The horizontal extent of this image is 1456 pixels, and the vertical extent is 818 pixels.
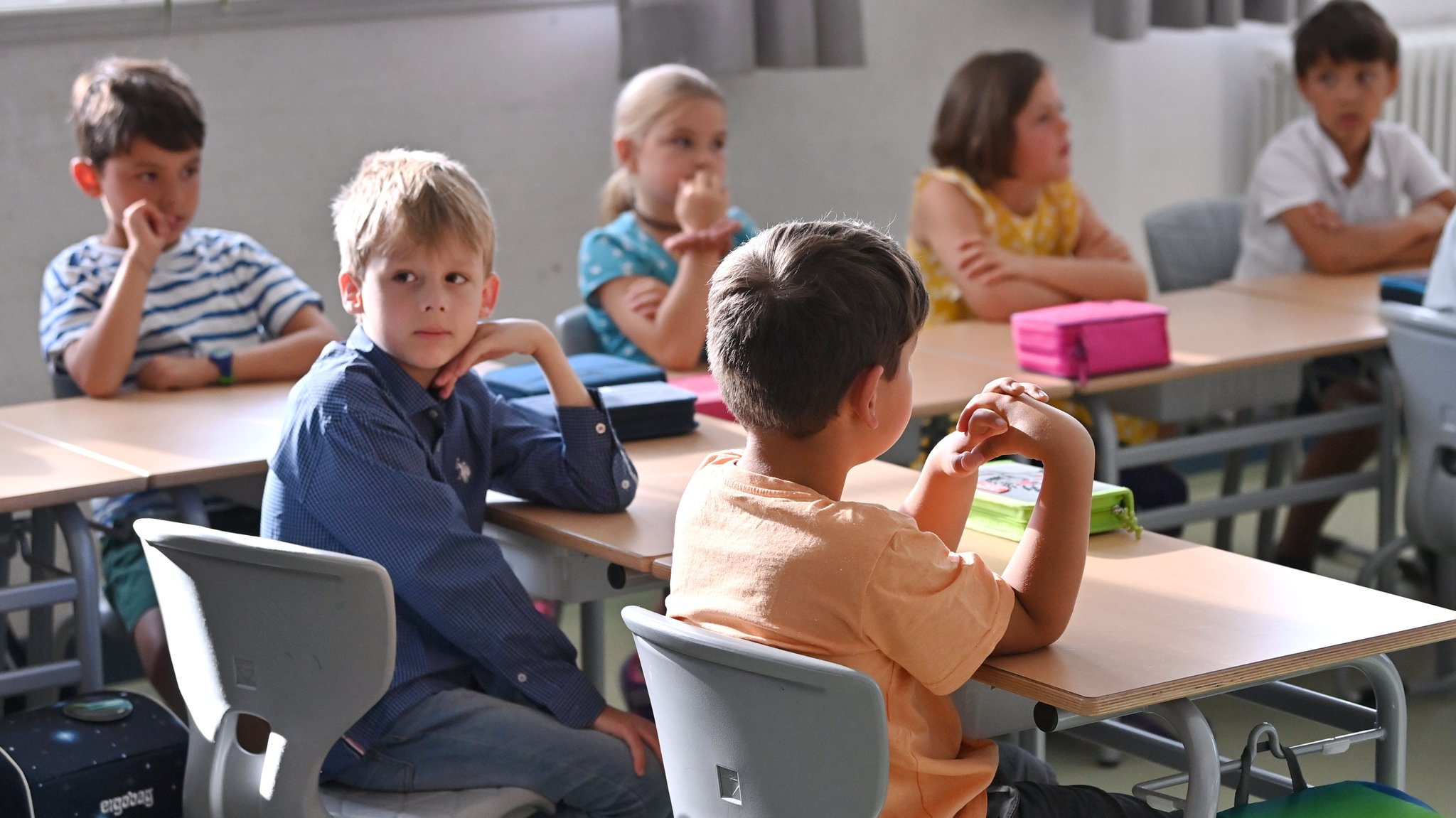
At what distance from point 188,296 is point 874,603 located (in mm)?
1936

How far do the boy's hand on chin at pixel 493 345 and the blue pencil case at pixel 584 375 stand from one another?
316 mm

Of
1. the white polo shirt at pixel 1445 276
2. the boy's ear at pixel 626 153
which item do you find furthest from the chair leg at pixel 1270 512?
the boy's ear at pixel 626 153

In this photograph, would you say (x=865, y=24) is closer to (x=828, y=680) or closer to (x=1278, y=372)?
(x=1278, y=372)

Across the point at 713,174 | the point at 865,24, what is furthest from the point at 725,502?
the point at 865,24

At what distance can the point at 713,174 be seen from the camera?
3.28 metres

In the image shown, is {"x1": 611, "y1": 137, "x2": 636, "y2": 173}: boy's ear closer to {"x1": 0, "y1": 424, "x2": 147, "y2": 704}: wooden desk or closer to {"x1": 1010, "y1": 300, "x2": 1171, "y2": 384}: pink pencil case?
{"x1": 1010, "y1": 300, "x2": 1171, "y2": 384}: pink pencil case

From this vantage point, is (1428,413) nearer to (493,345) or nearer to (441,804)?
(493,345)

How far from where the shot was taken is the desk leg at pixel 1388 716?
172 cm

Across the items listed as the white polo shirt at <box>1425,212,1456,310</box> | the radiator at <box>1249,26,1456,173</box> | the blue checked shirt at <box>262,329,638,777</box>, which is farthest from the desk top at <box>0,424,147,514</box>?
the radiator at <box>1249,26,1456,173</box>

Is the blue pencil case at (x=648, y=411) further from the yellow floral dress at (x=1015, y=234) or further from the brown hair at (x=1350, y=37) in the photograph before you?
the brown hair at (x=1350, y=37)

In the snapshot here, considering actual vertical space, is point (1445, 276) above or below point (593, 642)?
above

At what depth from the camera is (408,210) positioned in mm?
2078

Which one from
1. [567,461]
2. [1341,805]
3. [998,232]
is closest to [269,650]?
[567,461]

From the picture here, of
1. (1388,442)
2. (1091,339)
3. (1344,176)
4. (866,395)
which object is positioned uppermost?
(866,395)
